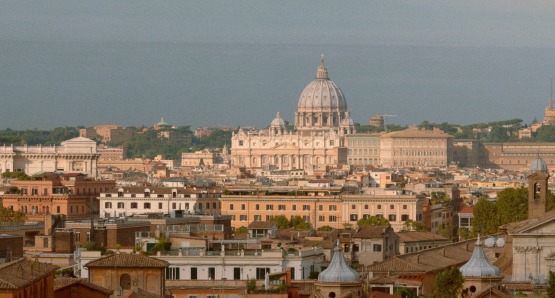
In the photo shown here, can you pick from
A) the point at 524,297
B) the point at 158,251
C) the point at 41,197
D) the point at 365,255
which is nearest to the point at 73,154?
the point at 41,197

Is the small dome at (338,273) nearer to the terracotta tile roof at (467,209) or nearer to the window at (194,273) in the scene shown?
the window at (194,273)

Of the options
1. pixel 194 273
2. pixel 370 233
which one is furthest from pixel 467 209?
pixel 194 273

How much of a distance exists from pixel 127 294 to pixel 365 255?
18.7 meters

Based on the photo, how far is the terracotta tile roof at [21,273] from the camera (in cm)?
2632

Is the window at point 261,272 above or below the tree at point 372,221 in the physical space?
above

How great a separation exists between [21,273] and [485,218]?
56119mm

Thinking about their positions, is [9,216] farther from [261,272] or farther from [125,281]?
[125,281]

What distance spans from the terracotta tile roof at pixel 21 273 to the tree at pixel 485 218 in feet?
165

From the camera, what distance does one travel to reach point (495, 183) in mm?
139625

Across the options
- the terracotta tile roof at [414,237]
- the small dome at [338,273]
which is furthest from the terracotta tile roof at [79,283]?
the terracotta tile roof at [414,237]

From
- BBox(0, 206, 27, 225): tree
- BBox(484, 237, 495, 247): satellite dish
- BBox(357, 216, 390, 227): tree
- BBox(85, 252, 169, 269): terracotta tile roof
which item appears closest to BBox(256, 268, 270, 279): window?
BBox(85, 252, 169, 269): terracotta tile roof

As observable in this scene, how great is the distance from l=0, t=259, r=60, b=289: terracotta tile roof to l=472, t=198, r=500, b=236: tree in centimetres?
5044

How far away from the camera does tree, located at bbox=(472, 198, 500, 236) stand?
263 ft

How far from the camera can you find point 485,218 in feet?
272
